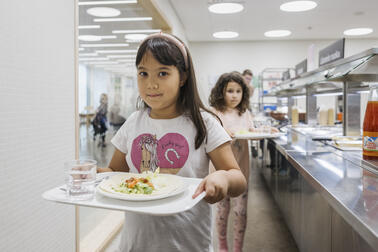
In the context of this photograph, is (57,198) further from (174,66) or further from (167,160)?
(174,66)

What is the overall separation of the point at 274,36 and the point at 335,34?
1679mm

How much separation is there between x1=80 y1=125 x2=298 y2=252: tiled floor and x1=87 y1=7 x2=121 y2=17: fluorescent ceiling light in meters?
1.06

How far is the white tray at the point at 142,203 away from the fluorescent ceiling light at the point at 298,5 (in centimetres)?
541

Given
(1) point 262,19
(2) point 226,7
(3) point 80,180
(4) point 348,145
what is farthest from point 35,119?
(1) point 262,19

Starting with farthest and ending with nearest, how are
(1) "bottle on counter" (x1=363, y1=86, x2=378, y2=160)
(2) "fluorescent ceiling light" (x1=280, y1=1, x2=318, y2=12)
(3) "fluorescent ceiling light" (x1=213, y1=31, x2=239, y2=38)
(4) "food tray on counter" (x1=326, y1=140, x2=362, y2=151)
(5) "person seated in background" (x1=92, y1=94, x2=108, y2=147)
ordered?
(3) "fluorescent ceiling light" (x1=213, y1=31, x2=239, y2=38), (2) "fluorescent ceiling light" (x1=280, y1=1, x2=318, y2=12), (5) "person seated in background" (x1=92, y1=94, x2=108, y2=147), (4) "food tray on counter" (x1=326, y1=140, x2=362, y2=151), (1) "bottle on counter" (x1=363, y1=86, x2=378, y2=160)

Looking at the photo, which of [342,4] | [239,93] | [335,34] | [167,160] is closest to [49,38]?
[167,160]

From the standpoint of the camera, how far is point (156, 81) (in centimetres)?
102

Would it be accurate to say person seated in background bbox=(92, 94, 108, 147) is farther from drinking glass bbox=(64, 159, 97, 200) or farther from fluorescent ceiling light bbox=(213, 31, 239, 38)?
fluorescent ceiling light bbox=(213, 31, 239, 38)

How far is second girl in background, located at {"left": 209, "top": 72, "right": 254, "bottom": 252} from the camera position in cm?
224

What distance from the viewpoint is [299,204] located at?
2264 mm

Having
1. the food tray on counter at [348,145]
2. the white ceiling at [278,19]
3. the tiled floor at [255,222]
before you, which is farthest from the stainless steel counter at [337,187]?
the white ceiling at [278,19]

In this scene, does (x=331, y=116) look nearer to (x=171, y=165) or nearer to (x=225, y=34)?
(x=171, y=165)

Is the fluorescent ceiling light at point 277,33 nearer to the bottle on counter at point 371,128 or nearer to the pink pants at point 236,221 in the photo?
the pink pants at point 236,221

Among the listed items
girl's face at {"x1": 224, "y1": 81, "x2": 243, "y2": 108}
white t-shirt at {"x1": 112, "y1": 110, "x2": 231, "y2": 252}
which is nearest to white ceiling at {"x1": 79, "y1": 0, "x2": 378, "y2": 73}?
girl's face at {"x1": 224, "y1": 81, "x2": 243, "y2": 108}
